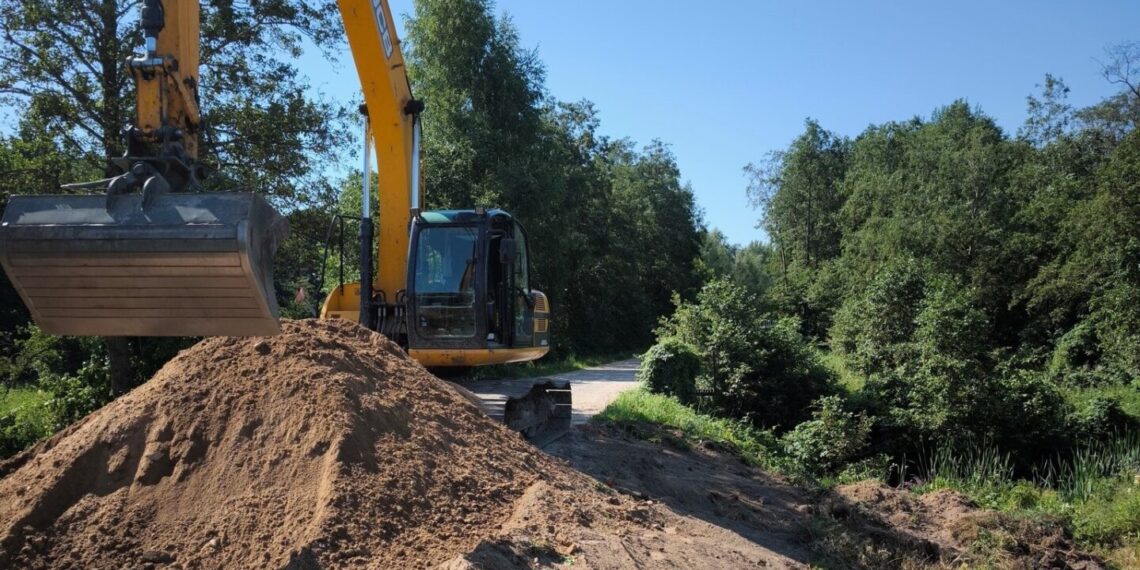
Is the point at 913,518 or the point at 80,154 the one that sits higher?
the point at 80,154

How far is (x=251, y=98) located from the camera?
42.8ft

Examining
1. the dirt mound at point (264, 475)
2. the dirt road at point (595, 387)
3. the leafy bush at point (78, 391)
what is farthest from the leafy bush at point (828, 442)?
the leafy bush at point (78, 391)

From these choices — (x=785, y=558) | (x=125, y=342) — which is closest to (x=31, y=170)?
(x=125, y=342)

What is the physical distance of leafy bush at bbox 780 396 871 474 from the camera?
47.8 ft

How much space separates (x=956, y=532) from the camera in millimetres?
10062

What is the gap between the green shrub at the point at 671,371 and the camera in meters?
16.6

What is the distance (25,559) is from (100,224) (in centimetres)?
217

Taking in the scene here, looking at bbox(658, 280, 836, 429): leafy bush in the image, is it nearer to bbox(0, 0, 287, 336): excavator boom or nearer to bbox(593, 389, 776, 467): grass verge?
bbox(593, 389, 776, 467): grass verge

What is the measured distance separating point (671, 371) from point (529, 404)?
7022 millimetres

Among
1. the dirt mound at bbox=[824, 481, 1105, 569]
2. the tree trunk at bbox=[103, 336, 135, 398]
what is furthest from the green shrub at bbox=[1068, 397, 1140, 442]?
the tree trunk at bbox=[103, 336, 135, 398]

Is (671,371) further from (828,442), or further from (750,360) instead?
(828,442)

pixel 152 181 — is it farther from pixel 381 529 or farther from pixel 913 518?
pixel 913 518

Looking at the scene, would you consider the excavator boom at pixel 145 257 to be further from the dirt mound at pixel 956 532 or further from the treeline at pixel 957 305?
the treeline at pixel 957 305

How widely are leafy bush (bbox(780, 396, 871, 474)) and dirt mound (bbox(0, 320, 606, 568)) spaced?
834 centimetres
